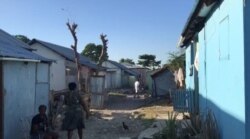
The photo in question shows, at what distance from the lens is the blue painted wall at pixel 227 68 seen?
542cm

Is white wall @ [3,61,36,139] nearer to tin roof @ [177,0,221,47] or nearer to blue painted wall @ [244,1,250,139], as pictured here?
tin roof @ [177,0,221,47]

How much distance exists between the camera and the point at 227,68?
6.40 m

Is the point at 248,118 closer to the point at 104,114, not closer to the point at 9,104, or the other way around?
the point at 9,104

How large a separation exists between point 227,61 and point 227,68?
117mm

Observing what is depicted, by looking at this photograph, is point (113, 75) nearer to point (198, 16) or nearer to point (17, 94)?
point (17, 94)

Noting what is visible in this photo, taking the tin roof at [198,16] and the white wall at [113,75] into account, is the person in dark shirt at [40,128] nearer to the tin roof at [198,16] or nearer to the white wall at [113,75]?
the tin roof at [198,16]

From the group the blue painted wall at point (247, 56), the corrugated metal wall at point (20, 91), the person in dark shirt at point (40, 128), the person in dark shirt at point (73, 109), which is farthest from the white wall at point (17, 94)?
the blue painted wall at point (247, 56)

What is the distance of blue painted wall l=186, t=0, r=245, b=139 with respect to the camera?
5.42 metres

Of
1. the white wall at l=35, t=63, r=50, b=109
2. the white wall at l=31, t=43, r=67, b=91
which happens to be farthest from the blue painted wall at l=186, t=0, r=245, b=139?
the white wall at l=31, t=43, r=67, b=91

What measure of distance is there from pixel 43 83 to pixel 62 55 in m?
15.1

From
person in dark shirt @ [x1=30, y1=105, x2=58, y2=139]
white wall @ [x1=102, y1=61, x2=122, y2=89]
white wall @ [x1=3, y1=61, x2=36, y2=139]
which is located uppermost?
white wall @ [x1=102, y1=61, x2=122, y2=89]

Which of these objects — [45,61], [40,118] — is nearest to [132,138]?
[40,118]

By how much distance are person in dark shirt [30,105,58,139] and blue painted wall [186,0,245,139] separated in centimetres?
397

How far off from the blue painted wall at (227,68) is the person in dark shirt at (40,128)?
3.97m
